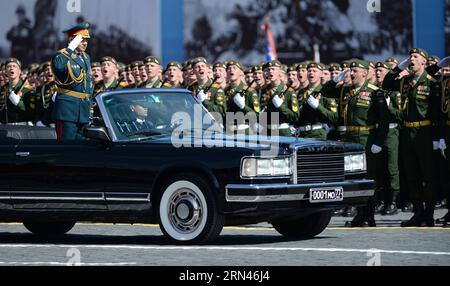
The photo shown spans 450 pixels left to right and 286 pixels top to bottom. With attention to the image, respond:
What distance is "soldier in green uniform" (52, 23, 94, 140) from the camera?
15945 mm

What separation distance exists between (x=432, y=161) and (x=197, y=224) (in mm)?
4052

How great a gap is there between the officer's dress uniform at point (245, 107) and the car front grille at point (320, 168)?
517 centimetres

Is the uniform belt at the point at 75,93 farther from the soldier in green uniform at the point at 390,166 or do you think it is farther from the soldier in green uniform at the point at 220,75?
the soldier in green uniform at the point at 220,75

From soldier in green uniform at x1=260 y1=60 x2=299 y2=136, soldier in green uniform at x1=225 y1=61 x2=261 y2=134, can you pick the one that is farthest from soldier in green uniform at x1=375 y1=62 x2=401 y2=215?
soldier in green uniform at x1=225 y1=61 x2=261 y2=134

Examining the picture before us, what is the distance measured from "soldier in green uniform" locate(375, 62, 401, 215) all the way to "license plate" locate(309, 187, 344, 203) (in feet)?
15.1

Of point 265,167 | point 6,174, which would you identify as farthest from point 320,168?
point 6,174

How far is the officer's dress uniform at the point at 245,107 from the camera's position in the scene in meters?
19.1

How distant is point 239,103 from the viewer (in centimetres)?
1955

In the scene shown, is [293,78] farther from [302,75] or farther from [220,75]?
[220,75]

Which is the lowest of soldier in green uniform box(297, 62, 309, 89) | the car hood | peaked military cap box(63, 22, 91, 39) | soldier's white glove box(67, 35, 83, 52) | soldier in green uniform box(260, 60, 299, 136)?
the car hood

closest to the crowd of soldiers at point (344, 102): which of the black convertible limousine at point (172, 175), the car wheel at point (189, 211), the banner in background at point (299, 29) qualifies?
the black convertible limousine at point (172, 175)

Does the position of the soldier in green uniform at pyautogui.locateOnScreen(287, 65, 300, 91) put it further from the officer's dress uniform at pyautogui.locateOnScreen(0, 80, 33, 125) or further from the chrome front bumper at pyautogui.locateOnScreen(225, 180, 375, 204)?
the chrome front bumper at pyautogui.locateOnScreen(225, 180, 375, 204)
